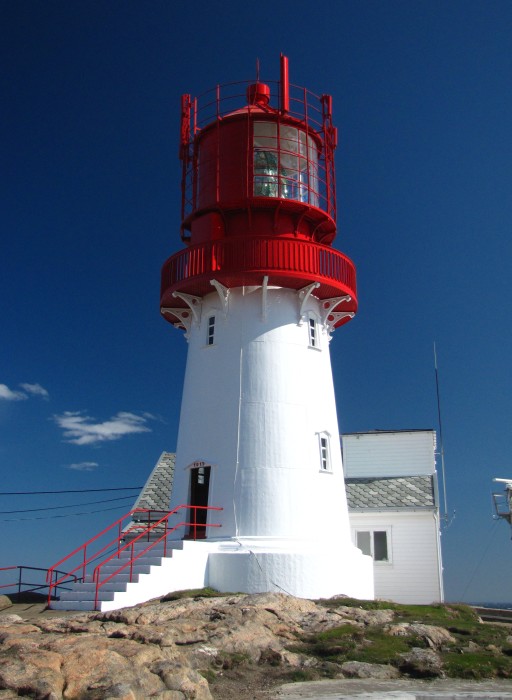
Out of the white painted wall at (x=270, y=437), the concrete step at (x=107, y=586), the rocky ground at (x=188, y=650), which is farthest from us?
the white painted wall at (x=270, y=437)

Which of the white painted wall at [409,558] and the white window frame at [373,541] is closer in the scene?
the white painted wall at [409,558]

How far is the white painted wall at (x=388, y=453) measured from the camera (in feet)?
92.3

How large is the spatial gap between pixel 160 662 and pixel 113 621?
322 cm

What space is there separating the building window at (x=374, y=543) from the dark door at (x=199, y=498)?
6.85 m

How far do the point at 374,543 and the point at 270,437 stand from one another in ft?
25.7

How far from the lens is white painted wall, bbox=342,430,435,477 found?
28.1 meters

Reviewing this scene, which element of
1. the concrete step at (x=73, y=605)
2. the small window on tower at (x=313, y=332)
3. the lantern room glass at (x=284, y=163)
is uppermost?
the lantern room glass at (x=284, y=163)

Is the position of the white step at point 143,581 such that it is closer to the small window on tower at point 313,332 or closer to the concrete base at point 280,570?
the concrete base at point 280,570

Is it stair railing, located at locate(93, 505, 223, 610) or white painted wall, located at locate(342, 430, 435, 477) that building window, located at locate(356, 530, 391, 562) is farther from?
stair railing, located at locate(93, 505, 223, 610)

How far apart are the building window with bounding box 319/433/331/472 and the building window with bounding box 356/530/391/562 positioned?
6088 millimetres

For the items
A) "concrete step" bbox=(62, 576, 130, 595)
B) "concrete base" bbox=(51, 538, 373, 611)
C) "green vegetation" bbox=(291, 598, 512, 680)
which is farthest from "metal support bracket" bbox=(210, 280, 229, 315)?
"green vegetation" bbox=(291, 598, 512, 680)

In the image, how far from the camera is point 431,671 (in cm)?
1208

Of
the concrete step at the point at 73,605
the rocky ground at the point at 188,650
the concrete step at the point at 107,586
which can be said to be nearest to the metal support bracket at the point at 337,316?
the rocky ground at the point at 188,650

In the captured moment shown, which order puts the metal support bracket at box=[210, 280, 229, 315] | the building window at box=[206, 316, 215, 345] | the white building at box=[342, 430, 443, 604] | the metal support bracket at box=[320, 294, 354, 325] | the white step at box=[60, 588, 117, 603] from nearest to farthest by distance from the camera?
the white step at box=[60, 588, 117, 603], the metal support bracket at box=[210, 280, 229, 315], the building window at box=[206, 316, 215, 345], the metal support bracket at box=[320, 294, 354, 325], the white building at box=[342, 430, 443, 604]
